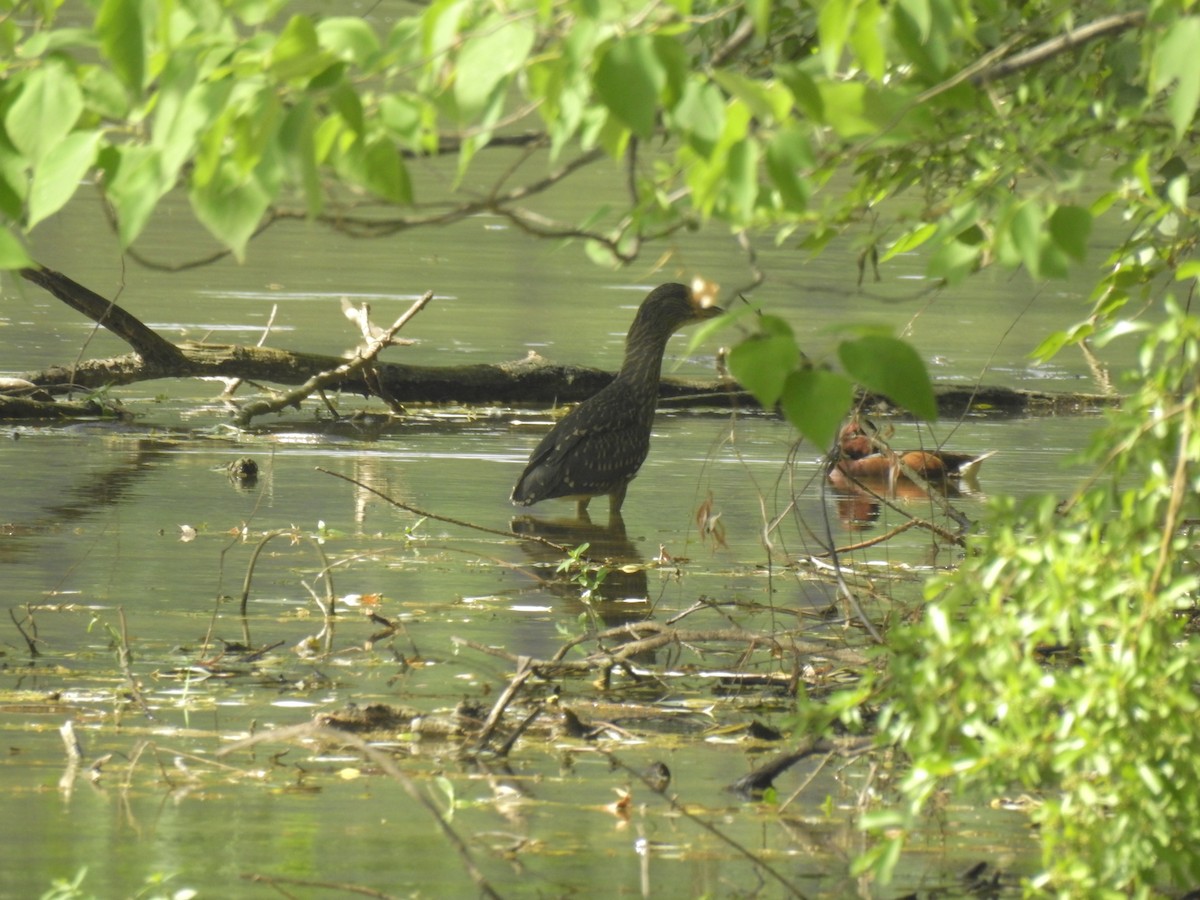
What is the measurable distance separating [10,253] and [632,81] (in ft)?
2.80

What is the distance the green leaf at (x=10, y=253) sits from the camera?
2.61 m

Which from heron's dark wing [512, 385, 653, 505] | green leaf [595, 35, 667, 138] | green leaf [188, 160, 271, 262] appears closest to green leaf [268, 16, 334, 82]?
green leaf [188, 160, 271, 262]

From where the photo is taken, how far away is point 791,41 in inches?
211

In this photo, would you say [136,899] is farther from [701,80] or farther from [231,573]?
[231,573]

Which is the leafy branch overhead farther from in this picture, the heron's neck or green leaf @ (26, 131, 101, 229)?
the heron's neck

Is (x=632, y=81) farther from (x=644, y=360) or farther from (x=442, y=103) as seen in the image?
(x=644, y=360)

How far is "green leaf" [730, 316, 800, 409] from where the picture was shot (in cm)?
277

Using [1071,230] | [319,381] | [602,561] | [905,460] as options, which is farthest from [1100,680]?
[319,381]

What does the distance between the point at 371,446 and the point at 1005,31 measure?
Answer: 7166 millimetres

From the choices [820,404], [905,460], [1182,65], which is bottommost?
[905,460]

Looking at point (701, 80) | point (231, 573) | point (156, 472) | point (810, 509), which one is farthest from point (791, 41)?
point (156, 472)

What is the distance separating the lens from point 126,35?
2686 mm

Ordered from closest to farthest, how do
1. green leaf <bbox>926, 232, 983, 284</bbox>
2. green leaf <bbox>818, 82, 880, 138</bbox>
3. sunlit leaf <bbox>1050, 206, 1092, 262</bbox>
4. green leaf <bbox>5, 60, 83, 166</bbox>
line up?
1. green leaf <bbox>5, 60, 83, 166</bbox>
2. green leaf <bbox>818, 82, 880, 138</bbox>
3. sunlit leaf <bbox>1050, 206, 1092, 262</bbox>
4. green leaf <bbox>926, 232, 983, 284</bbox>

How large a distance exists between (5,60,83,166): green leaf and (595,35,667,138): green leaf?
0.72m
